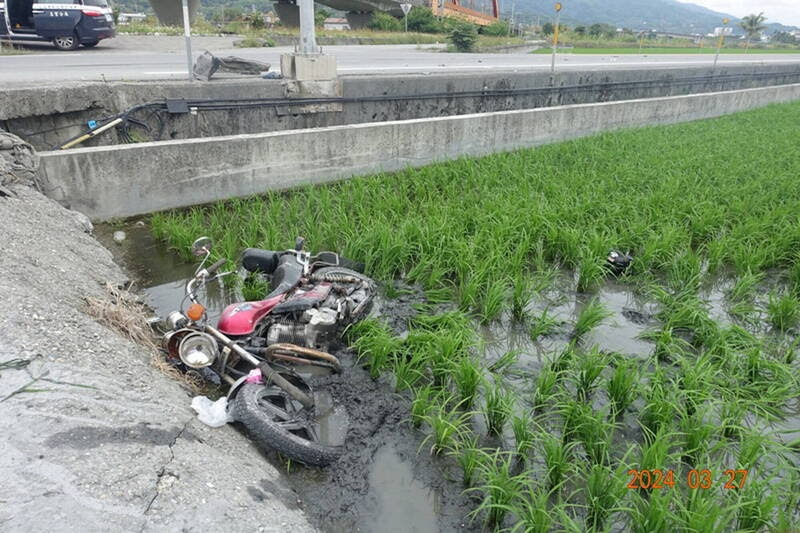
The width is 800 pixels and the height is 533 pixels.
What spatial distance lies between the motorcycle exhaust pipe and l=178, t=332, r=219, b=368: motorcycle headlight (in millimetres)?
49

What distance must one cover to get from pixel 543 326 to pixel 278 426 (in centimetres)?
202

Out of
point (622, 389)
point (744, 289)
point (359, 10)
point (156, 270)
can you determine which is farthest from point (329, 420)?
point (359, 10)

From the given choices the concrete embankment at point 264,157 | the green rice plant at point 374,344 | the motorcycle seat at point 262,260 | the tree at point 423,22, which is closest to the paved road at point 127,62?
the concrete embankment at point 264,157

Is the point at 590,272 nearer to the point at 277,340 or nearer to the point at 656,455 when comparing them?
the point at 656,455

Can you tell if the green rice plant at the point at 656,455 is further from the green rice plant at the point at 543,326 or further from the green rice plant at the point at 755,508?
the green rice plant at the point at 543,326

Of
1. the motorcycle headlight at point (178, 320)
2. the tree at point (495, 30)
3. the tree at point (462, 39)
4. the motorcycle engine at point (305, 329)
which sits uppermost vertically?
the tree at point (495, 30)

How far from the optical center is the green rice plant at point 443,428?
9.09 ft

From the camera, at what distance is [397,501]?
2545 mm

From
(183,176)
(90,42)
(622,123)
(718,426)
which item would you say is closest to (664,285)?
(718,426)

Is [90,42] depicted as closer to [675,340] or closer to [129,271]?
[129,271]

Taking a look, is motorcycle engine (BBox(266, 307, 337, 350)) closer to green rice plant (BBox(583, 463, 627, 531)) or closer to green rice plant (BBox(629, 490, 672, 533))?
green rice plant (BBox(583, 463, 627, 531))

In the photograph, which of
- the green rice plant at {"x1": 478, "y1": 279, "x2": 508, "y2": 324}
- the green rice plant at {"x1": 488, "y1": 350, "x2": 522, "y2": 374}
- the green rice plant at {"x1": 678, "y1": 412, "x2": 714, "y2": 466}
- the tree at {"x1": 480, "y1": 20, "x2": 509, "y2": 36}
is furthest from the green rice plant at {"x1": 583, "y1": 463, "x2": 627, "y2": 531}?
the tree at {"x1": 480, "y1": 20, "x2": 509, "y2": 36}

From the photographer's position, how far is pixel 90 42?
42.3ft

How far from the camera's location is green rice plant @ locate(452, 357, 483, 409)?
3094 mm
